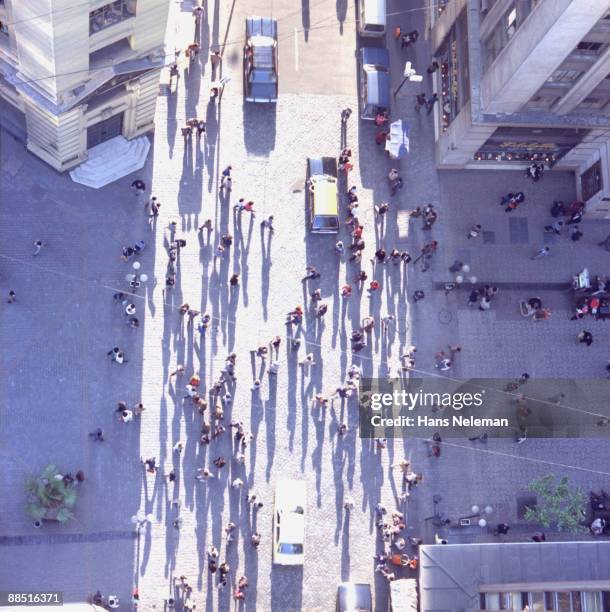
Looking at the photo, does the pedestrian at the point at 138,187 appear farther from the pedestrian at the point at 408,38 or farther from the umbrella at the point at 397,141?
the pedestrian at the point at 408,38

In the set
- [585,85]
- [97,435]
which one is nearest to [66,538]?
[97,435]

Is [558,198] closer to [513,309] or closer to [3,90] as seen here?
[513,309]

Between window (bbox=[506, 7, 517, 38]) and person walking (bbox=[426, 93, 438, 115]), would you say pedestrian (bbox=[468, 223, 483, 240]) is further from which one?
window (bbox=[506, 7, 517, 38])

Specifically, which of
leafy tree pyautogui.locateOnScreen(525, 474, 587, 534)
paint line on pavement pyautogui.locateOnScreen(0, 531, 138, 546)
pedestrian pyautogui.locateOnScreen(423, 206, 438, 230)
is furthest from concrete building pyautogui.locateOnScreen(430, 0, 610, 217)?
paint line on pavement pyautogui.locateOnScreen(0, 531, 138, 546)

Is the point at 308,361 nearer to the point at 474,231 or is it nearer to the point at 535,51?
the point at 474,231

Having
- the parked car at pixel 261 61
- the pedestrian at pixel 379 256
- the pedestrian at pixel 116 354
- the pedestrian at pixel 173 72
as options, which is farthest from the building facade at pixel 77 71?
the pedestrian at pixel 379 256

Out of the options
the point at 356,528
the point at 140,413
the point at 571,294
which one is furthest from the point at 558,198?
the point at 140,413
